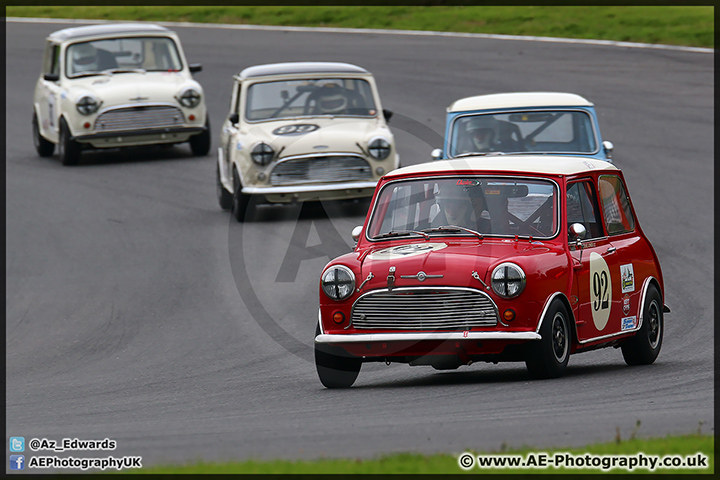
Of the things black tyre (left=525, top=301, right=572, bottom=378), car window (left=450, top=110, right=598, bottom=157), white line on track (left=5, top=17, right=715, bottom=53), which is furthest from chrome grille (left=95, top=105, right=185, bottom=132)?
white line on track (left=5, top=17, right=715, bottom=53)

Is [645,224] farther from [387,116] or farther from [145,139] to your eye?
[145,139]

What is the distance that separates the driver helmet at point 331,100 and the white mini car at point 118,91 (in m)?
3.51

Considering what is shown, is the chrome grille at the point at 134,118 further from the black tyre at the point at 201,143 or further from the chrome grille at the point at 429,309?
the chrome grille at the point at 429,309

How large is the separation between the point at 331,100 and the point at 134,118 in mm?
4075

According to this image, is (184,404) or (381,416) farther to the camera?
(184,404)

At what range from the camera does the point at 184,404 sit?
8.60m

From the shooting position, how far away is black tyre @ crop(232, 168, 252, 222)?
1625cm

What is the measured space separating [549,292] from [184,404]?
2624mm

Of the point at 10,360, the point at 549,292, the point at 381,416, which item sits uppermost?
the point at 549,292

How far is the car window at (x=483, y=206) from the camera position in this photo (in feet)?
29.3

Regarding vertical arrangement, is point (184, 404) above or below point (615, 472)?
below

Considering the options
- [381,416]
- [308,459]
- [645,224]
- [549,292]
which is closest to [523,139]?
[645,224]

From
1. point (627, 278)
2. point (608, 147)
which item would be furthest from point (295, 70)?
point (627, 278)
